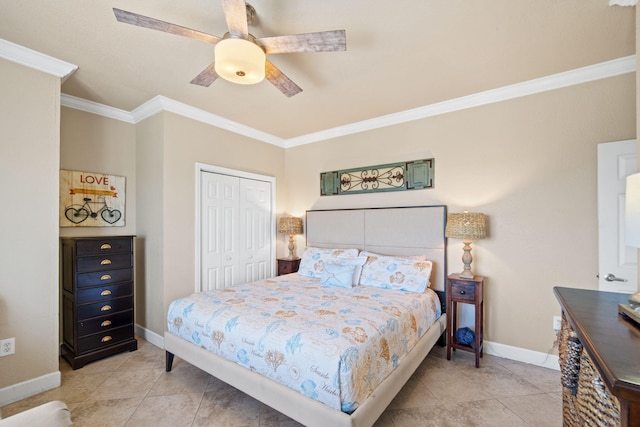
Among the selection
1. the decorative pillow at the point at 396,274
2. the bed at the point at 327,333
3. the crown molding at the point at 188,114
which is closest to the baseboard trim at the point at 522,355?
the bed at the point at 327,333

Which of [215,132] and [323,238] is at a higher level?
[215,132]

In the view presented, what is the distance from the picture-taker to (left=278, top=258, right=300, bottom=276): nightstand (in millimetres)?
4086

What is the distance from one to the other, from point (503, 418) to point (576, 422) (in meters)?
0.92

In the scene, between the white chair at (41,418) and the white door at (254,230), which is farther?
the white door at (254,230)

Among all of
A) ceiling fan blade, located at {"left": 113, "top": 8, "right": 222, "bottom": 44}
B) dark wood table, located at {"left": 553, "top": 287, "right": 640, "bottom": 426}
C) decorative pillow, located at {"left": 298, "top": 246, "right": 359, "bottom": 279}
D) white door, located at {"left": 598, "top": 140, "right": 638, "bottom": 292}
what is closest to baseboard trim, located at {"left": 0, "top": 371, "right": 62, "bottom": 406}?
decorative pillow, located at {"left": 298, "top": 246, "right": 359, "bottom": 279}

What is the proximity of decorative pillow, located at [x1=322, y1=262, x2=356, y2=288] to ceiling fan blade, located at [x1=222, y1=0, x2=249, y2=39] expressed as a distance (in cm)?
230

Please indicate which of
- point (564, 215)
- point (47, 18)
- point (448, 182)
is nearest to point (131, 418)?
point (47, 18)

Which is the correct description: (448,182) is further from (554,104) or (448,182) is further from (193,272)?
(193,272)

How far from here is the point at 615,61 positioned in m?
2.36

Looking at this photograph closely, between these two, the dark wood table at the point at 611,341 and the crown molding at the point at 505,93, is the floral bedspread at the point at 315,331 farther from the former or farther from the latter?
the crown molding at the point at 505,93

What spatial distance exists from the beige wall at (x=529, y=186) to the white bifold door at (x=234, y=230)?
2230mm

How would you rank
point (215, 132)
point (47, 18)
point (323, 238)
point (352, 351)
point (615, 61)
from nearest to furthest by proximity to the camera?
point (352, 351) → point (47, 18) → point (615, 61) → point (215, 132) → point (323, 238)

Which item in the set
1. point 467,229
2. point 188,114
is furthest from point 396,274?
point 188,114

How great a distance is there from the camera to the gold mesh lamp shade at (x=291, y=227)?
420 centimetres
